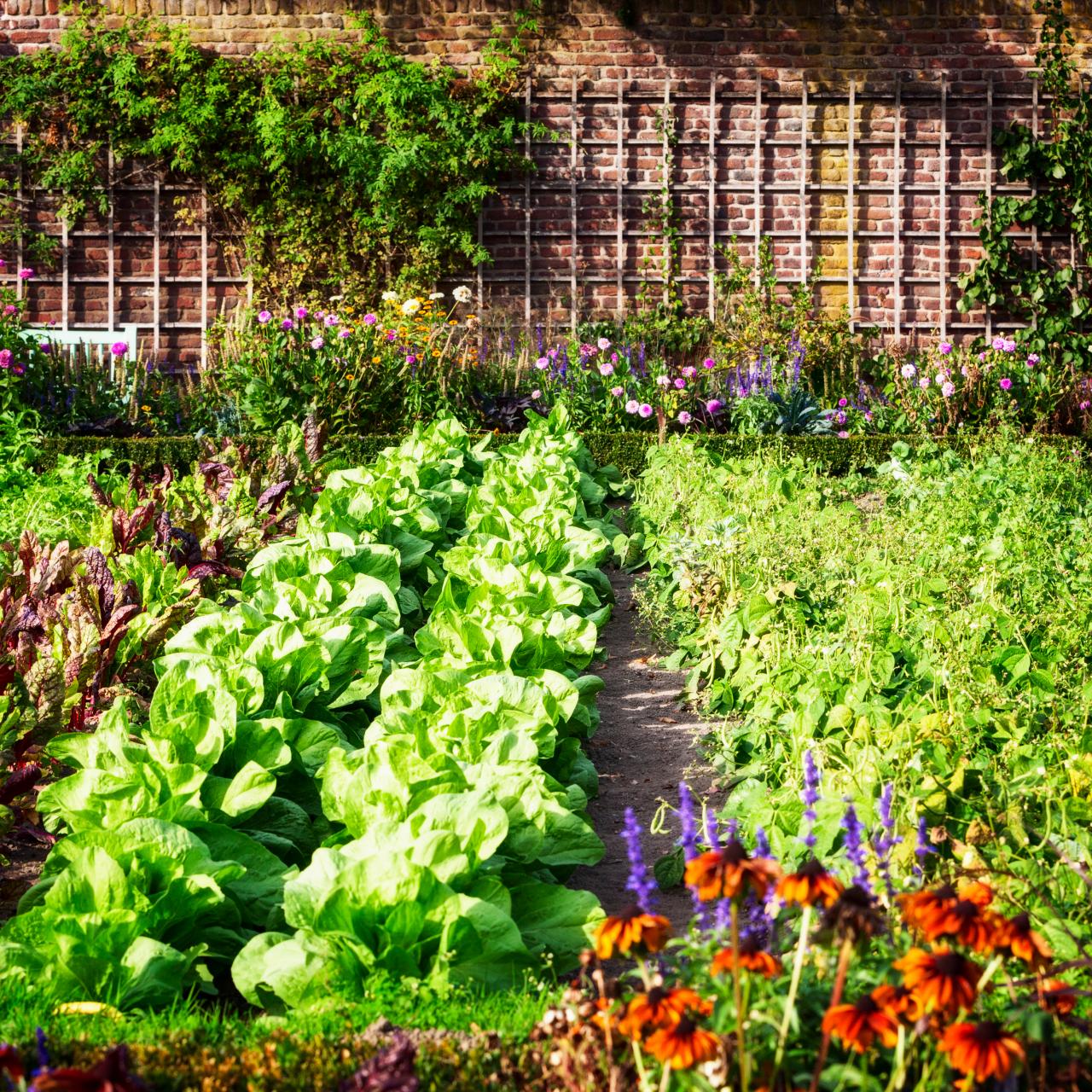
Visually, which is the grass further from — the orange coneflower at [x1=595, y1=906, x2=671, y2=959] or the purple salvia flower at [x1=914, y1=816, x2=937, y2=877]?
the purple salvia flower at [x1=914, y1=816, x2=937, y2=877]

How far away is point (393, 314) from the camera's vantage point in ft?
34.3

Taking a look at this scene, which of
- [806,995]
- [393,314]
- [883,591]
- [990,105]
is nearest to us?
[806,995]

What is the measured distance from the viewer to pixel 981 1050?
1206 millimetres

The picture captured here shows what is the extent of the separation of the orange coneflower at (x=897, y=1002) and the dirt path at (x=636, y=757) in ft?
4.07

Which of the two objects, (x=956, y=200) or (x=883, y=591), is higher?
(x=956, y=200)

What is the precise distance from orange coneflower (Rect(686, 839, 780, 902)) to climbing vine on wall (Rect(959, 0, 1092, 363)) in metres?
10.7

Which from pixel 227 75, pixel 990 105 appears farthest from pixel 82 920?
pixel 990 105

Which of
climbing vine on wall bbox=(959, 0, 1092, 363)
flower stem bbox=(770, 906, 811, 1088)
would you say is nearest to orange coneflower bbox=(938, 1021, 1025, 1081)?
flower stem bbox=(770, 906, 811, 1088)

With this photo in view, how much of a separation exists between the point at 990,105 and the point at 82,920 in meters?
11.2

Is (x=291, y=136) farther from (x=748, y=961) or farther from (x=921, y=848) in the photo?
(x=748, y=961)

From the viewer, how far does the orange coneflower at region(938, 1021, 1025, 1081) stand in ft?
3.92

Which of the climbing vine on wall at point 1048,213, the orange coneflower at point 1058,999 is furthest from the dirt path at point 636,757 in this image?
the climbing vine on wall at point 1048,213

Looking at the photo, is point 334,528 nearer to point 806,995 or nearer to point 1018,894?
point 1018,894

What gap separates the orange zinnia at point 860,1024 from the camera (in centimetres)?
125
